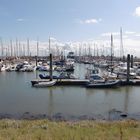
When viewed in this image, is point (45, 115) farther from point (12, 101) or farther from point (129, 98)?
point (129, 98)

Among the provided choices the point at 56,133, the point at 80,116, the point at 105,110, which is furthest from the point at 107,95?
the point at 56,133

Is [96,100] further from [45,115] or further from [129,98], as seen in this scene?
[45,115]

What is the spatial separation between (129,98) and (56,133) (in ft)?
84.2

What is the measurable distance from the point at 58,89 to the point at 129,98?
12.1m

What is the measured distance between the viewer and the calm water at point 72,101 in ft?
90.5

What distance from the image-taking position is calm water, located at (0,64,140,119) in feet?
90.5

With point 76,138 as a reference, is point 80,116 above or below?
below

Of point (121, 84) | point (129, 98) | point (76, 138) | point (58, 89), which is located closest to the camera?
point (76, 138)

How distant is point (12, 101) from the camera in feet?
109

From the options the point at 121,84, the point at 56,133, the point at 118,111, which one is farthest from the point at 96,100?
the point at 56,133

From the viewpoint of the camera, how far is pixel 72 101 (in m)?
33.3

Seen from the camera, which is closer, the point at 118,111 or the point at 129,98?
the point at 118,111

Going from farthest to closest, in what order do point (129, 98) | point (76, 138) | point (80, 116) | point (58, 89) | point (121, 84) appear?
point (121, 84) → point (58, 89) → point (129, 98) → point (80, 116) → point (76, 138)

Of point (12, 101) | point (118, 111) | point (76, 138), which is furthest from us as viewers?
point (12, 101)
